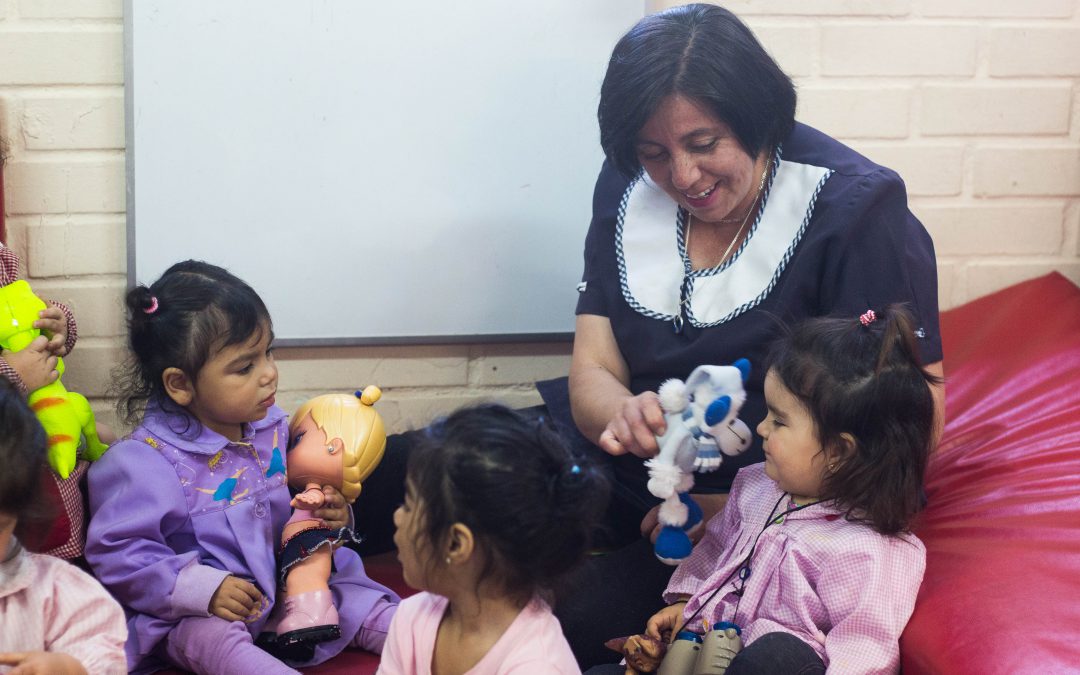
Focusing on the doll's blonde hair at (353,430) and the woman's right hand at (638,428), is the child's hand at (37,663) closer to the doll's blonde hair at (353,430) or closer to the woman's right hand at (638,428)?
the doll's blonde hair at (353,430)

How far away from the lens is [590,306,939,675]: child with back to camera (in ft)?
4.50

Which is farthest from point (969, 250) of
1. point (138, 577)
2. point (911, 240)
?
point (138, 577)

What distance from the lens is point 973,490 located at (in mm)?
1626

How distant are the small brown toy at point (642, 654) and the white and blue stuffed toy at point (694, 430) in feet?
0.48

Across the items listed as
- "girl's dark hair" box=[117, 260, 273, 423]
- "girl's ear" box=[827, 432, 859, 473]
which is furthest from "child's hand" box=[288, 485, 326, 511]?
"girl's ear" box=[827, 432, 859, 473]

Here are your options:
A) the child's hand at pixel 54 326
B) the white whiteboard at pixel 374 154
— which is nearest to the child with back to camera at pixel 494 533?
the child's hand at pixel 54 326

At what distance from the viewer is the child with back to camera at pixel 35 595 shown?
1.19 metres

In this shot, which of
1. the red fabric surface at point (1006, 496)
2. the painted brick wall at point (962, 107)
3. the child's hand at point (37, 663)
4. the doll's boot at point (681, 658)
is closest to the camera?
the child's hand at point (37, 663)

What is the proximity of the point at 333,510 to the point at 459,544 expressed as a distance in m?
0.49

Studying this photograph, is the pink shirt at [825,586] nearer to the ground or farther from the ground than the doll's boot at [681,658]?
farther from the ground

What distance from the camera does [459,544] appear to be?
46.9 inches

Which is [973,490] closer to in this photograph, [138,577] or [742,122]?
[742,122]

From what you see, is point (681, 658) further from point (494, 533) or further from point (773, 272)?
point (773, 272)

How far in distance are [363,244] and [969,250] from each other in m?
1.10
